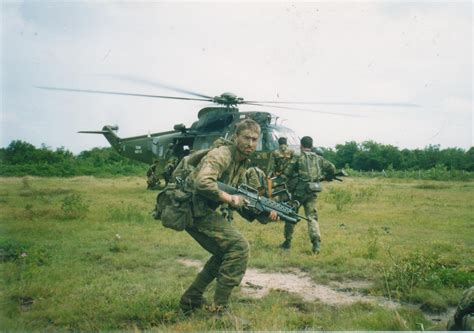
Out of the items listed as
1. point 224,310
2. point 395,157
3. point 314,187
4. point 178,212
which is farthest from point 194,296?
point 395,157

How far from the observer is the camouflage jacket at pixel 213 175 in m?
3.82

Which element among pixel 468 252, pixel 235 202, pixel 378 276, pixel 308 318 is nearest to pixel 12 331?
pixel 235 202

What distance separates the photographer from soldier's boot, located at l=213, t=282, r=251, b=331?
13.0 ft

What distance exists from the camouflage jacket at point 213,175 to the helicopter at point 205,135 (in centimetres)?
481

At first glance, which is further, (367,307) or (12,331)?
(367,307)

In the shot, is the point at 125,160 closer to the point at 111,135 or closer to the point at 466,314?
the point at 111,135

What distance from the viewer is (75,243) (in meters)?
7.77

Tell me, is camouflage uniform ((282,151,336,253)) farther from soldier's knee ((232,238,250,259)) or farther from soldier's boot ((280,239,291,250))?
soldier's knee ((232,238,250,259))

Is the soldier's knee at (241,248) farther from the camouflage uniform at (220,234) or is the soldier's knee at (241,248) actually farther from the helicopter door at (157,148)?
the helicopter door at (157,148)

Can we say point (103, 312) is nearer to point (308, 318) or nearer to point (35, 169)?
point (308, 318)

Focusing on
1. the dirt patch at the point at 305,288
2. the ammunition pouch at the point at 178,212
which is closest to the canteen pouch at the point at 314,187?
the dirt patch at the point at 305,288

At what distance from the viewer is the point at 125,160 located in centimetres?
4072

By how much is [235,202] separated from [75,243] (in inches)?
193

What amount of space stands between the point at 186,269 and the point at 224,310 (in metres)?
2.04
